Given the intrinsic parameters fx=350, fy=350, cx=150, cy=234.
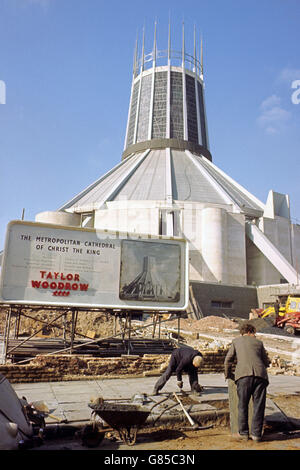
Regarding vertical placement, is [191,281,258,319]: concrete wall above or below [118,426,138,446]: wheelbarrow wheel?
above

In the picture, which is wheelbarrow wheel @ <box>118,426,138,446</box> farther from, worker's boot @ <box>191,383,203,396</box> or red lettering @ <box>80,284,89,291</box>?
red lettering @ <box>80,284,89,291</box>

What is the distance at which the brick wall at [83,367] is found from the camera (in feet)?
25.6

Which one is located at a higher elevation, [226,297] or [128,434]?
[226,297]

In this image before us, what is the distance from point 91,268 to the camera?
31.2 ft

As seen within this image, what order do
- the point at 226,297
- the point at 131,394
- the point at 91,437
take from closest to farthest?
the point at 91,437
the point at 131,394
the point at 226,297

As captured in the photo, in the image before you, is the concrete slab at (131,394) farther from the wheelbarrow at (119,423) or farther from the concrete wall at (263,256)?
the concrete wall at (263,256)

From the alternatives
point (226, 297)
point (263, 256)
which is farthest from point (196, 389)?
point (263, 256)

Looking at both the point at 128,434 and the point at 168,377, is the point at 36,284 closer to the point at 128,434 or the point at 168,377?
the point at 168,377

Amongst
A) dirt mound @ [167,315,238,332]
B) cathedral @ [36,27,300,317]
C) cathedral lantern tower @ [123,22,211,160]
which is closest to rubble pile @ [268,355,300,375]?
dirt mound @ [167,315,238,332]

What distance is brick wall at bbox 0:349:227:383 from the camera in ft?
25.6

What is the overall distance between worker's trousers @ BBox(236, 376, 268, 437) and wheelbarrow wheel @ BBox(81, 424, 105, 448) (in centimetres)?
182

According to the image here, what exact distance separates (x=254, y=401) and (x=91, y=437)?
2.12 metres

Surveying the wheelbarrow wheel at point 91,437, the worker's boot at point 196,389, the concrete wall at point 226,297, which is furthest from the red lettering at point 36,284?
the concrete wall at point 226,297

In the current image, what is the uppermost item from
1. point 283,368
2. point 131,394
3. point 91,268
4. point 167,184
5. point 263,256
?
point 167,184
